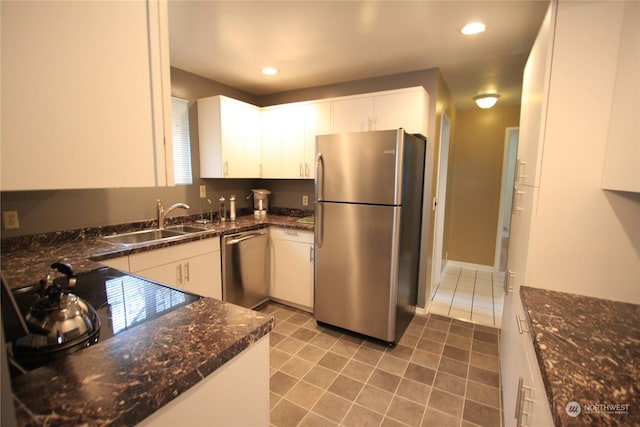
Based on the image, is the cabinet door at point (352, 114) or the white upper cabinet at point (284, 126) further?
the cabinet door at point (352, 114)

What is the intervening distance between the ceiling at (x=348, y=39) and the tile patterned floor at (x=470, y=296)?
238cm

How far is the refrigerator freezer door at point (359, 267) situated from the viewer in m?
2.32

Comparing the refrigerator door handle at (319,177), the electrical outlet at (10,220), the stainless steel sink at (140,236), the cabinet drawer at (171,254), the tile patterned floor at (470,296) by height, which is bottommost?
the tile patterned floor at (470,296)

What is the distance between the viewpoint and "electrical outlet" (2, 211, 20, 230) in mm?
1854

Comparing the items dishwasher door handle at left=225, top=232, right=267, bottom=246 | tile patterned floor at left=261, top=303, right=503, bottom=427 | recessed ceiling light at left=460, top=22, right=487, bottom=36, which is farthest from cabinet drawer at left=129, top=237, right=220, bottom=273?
recessed ceiling light at left=460, top=22, right=487, bottom=36

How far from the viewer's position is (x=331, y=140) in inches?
96.5

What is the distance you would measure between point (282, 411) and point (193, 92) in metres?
2.88

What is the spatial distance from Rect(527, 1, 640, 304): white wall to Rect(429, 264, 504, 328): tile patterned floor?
1804mm

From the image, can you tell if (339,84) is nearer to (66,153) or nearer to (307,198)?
(307,198)

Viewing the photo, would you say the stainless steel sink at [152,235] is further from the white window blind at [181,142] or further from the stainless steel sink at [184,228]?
the white window blind at [181,142]

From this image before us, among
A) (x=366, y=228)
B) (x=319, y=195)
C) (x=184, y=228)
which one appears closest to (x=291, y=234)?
(x=319, y=195)

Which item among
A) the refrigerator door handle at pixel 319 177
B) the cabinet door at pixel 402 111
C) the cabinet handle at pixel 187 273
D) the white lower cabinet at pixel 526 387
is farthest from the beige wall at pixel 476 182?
the cabinet handle at pixel 187 273

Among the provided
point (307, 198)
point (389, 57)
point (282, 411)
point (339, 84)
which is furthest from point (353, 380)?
point (339, 84)

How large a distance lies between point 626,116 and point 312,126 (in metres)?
2.38
